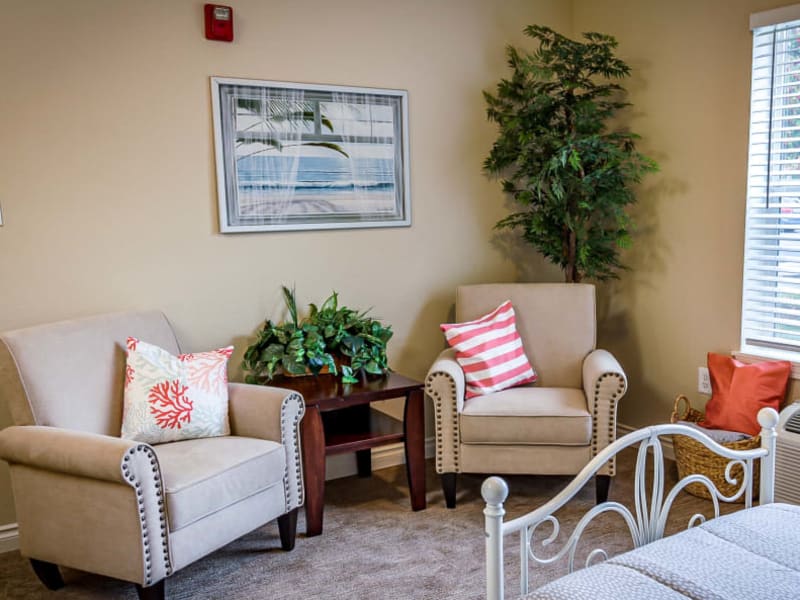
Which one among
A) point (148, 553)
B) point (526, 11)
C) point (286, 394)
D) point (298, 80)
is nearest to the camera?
point (148, 553)

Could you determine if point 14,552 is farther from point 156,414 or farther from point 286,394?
point 286,394

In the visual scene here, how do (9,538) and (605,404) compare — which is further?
(605,404)

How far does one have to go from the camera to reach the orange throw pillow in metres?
3.08

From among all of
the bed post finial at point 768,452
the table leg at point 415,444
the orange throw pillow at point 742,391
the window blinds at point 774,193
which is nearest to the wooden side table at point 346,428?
the table leg at point 415,444

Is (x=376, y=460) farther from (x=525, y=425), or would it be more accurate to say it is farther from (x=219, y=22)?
(x=219, y=22)

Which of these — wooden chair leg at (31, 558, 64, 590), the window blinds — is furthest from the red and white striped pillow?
wooden chair leg at (31, 558, 64, 590)

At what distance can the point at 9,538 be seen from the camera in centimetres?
291

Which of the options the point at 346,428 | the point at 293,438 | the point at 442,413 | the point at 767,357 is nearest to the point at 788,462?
the point at 767,357

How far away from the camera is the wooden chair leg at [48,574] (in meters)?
2.55

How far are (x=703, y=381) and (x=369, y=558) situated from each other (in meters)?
1.84

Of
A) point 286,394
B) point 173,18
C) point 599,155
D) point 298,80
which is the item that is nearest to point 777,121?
point 599,155

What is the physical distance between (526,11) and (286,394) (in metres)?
2.52

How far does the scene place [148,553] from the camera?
224cm

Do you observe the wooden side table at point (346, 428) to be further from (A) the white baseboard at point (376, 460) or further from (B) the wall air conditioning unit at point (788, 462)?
(B) the wall air conditioning unit at point (788, 462)
